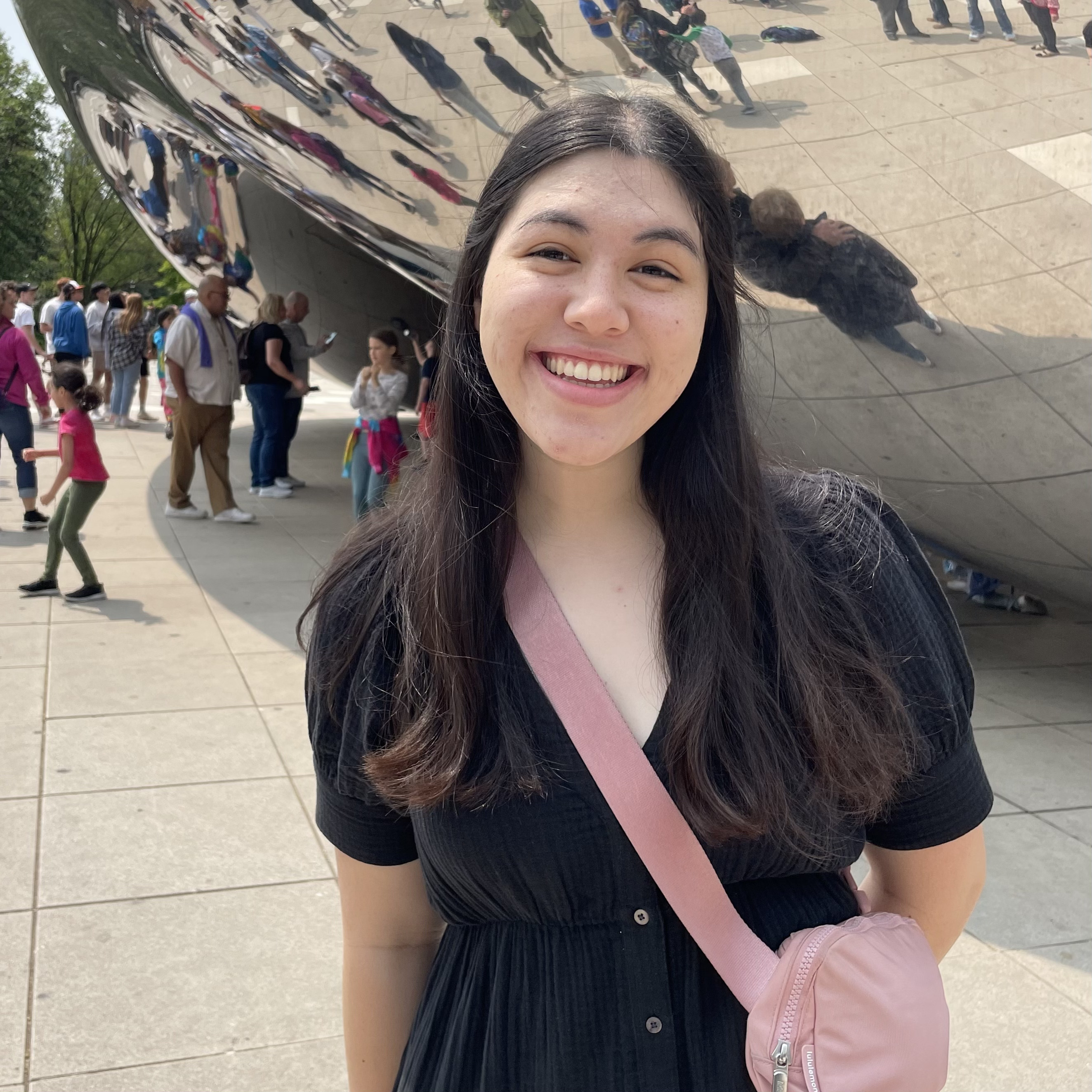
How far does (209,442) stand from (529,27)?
18.1 ft

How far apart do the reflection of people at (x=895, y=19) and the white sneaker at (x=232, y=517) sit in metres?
6.96

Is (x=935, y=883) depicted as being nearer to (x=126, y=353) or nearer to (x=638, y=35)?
(x=638, y=35)

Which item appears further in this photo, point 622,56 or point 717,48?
point 622,56

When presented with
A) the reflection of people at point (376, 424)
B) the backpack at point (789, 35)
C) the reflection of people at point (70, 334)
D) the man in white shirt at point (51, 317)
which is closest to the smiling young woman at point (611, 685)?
the backpack at point (789, 35)

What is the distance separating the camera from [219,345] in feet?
33.7

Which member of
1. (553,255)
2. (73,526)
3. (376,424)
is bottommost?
(376,424)

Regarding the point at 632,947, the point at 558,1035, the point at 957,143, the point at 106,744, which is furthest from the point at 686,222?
the point at 106,744

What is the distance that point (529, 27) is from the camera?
5535mm

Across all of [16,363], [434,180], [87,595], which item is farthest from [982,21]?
[16,363]

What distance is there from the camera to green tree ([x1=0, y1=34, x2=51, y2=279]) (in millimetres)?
41031

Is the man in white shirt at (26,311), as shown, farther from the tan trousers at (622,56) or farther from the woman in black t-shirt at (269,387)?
the tan trousers at (622,56)

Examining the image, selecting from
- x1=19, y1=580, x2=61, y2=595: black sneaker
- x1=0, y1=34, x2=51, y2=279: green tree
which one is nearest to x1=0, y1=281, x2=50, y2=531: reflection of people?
x1=19, y1=580, x2=61, y2=595: black sneaker

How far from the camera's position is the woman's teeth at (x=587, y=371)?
Answer: 145 cm

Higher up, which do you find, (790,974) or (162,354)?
(790,974)
